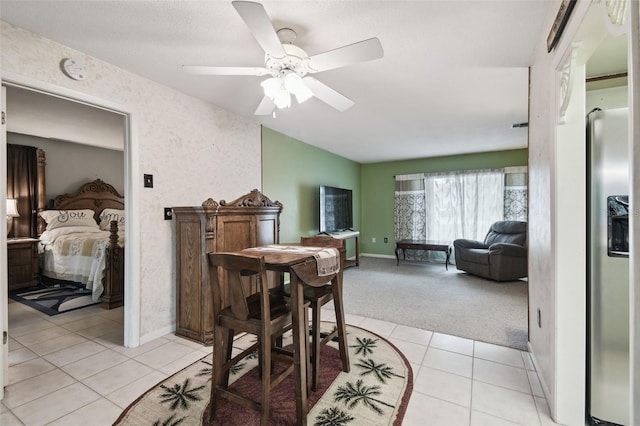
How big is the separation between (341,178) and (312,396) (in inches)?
184

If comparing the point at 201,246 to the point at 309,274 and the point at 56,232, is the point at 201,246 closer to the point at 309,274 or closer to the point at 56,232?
the point at 309,274

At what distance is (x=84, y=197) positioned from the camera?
491cm

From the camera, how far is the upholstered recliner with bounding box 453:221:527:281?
13.9 ft

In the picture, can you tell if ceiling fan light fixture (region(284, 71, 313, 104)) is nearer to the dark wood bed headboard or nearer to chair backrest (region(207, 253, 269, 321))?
chair backrest (region(207, 253, 269, 321))

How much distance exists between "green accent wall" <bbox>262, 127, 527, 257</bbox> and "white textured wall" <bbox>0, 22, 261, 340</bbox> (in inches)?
34.8

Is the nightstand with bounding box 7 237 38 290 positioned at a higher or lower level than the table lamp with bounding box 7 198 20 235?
lower

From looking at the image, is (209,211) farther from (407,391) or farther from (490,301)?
(490,301)

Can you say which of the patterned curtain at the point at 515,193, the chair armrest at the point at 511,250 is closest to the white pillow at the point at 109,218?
the chair armrest at the point at 511,250

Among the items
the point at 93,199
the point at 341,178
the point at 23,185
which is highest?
the point at 341,178

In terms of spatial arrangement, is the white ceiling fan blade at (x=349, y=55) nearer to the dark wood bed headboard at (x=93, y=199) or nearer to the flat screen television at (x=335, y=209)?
the flat screen television at (x=335, y=209)

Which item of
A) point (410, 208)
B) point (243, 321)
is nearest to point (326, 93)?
point (243, 321)

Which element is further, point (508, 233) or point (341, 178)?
point (341, 178)

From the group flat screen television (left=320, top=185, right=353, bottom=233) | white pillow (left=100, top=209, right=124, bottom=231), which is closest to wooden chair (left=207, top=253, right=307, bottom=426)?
flat screen television (left=320, top=185, right=353, bottom=233)

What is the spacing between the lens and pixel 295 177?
4.51m
